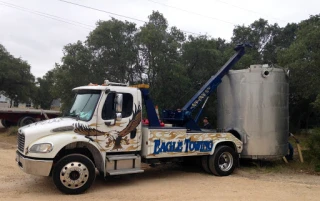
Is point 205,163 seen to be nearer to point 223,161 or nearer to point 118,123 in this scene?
point 223,161

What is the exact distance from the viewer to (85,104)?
836 centimetres

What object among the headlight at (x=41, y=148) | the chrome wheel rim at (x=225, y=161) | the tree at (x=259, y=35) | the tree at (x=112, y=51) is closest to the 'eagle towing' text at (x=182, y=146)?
the chrome wheel rim at (x=225, y=161)

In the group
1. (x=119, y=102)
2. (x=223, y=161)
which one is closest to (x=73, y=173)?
(x=119, y=102)

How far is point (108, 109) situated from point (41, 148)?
1827mm

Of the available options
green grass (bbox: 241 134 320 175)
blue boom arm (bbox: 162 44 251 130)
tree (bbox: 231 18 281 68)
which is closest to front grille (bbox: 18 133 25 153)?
blue boom arm (bbox: 162 44 251 130)

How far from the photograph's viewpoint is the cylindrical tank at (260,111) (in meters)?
11.0

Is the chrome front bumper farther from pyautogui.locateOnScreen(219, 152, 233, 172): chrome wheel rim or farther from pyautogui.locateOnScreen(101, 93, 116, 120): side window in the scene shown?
pyautogui.locateOnScreen(219, 152, 233, 172): chrome wheel rim

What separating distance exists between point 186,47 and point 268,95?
732cm

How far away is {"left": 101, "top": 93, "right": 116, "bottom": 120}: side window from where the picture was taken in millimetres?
8172

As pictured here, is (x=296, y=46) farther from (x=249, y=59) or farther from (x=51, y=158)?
(x=51, y=158)

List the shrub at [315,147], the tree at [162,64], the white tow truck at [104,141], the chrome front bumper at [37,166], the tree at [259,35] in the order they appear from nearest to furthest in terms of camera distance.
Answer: the chrome front bumper at [37,166]
the white tow truck at [104,141]
the shrub at [315,147]
the tree at [162,64]
the tree at [259,35]

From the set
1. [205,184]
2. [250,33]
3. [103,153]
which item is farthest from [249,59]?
[250,33]

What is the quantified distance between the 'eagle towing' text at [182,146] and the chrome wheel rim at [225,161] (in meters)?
0.60

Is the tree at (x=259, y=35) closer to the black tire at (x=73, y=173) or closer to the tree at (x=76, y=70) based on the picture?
the tree at (x=76, y=70)
